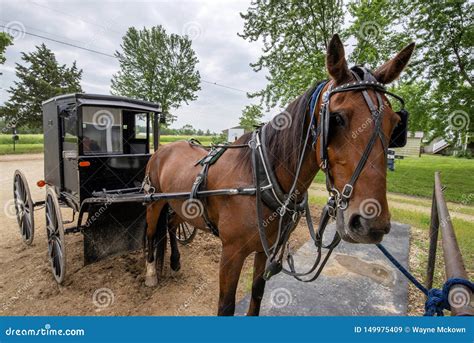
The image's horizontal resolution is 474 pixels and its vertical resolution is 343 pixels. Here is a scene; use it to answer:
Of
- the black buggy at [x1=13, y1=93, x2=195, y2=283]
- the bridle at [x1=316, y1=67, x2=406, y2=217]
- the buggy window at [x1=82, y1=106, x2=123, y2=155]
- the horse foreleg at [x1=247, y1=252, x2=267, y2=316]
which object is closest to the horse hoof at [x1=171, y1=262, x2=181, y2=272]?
the black buggy at [x1=13, y1=93, x2=195, y2=283]

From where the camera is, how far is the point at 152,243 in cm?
347

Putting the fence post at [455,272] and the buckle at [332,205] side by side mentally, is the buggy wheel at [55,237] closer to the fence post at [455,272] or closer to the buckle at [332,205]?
the buckle at [332,205]

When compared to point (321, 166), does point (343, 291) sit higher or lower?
lower

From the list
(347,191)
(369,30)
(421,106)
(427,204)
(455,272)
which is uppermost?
(369,30)

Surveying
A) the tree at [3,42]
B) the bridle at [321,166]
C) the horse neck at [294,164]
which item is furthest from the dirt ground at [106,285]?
the tree at [3,42]

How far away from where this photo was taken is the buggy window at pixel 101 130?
13.1 feet

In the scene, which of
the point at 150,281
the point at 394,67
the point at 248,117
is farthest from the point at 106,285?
the point at 248,117

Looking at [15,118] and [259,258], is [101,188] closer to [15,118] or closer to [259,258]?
[259,258]

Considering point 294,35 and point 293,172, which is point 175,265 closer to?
point 293,172

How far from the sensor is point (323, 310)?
2.70 meters

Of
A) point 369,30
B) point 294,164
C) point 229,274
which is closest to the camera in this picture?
point 294,164

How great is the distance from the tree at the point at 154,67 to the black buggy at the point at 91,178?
61.9 ft

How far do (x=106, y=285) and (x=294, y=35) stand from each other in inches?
343

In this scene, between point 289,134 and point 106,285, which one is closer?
point 289,134
